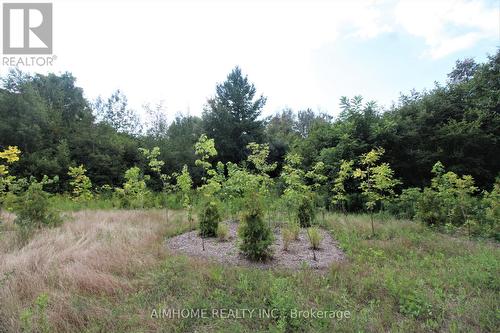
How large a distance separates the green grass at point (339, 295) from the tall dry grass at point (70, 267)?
7.8 inches

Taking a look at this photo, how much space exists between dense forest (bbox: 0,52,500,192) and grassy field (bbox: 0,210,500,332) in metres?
6.06

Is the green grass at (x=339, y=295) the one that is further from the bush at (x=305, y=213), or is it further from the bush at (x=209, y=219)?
the bush at (x=305, y=213)

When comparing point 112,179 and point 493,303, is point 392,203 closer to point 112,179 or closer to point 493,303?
point 493,303

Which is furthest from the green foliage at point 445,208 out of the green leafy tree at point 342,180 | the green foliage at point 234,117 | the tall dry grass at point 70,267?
the green foliage at point 234,117

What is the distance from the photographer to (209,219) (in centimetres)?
576

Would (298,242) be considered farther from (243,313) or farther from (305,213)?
(243,313)

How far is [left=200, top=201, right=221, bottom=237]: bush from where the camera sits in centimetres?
571

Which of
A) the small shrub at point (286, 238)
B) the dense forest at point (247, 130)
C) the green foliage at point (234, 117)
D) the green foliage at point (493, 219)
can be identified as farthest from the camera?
the green foliage at point (234, 117)

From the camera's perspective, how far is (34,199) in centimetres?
594

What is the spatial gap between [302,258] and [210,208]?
6.89ft

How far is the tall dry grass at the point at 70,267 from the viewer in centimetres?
291

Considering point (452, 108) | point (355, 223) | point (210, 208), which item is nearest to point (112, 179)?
point (210, 208)

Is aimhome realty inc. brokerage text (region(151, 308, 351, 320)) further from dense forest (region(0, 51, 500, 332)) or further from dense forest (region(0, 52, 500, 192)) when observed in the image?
dense forest (region(0, 52, 500, 192))

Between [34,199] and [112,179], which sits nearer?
[34,199]
